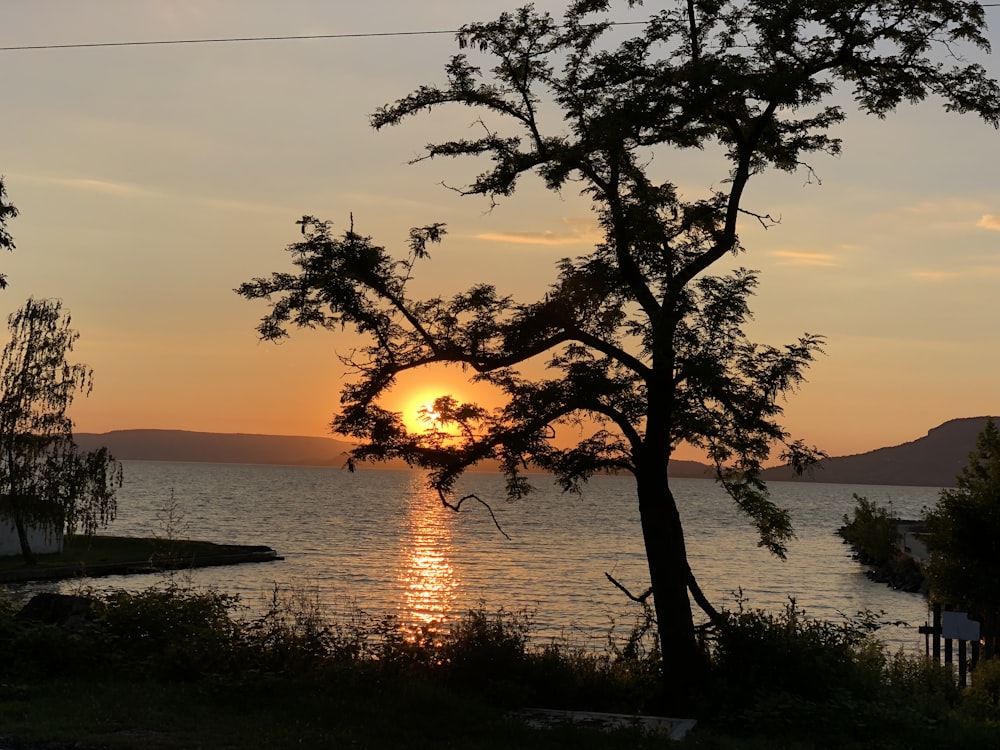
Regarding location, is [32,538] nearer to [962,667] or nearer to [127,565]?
[127,565]

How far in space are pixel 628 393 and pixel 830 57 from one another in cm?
565

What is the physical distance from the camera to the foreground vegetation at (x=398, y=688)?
12172 millimetres

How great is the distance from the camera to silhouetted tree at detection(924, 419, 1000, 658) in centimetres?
2858

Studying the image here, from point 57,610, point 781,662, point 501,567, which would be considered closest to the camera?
point 781,662

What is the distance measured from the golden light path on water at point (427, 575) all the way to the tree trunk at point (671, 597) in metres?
3.46

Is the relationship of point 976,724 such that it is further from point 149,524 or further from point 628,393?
point 149,524

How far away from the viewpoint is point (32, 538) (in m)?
58.5

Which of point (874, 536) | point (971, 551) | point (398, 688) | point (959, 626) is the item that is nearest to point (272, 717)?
point (398, 688)

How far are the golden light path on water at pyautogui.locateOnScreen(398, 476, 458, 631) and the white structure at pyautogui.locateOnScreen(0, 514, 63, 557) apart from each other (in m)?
19.0

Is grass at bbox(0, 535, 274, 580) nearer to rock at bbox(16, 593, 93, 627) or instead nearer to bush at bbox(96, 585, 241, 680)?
rock at bbox(16, 593, 93, 627)

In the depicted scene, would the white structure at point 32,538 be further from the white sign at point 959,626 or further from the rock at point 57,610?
the white sign at point 959,626

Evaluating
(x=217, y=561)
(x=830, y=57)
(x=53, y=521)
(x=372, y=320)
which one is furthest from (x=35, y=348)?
(x=830, y=57)

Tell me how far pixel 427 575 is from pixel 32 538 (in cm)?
2409

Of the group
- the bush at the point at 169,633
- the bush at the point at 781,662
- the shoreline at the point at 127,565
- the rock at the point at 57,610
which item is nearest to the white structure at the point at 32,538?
the shoreline at the point at 127,565
